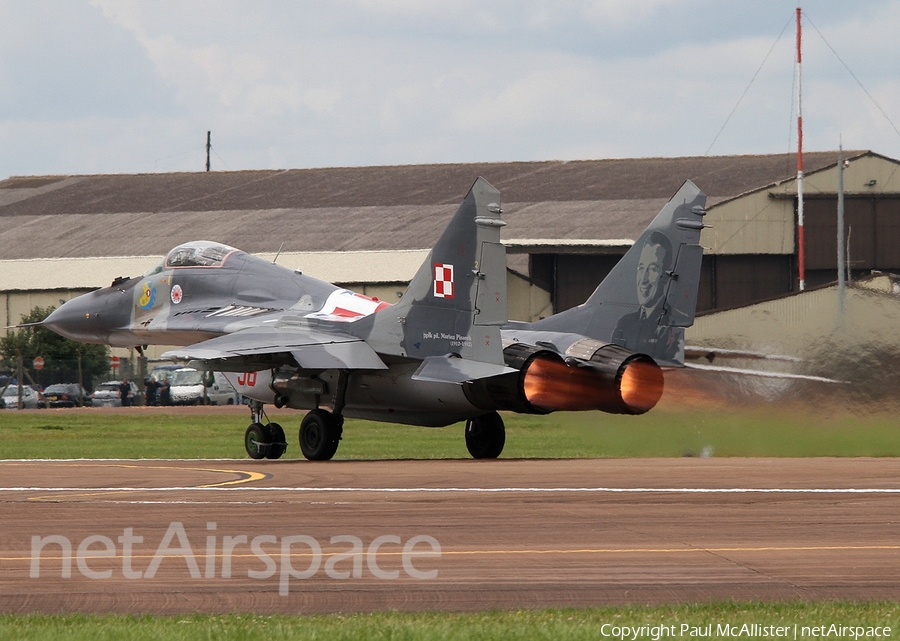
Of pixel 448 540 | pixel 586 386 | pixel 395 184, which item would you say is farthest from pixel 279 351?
pixel 395 184

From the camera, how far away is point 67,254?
66938mm

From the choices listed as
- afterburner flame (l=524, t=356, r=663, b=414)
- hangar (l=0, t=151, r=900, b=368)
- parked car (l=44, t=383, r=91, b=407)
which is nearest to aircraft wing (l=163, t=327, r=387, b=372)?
afterburner flame (l=524, t=356, r=663, b=414)

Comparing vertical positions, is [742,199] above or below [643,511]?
above

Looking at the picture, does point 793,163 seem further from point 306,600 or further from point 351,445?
point 306,600

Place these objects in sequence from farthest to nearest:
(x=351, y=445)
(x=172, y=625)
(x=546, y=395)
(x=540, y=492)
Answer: (x=351, y=445), (x=546, y=395), (x=540, y=492), (x=172, y=625)

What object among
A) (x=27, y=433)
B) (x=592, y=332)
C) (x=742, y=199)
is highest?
(x=742, y=199)

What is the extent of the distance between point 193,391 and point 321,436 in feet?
113

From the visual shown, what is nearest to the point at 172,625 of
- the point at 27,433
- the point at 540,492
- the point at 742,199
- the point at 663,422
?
the point at 540,492

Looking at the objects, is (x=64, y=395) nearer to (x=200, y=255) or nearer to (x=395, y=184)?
(x=395, y=184)

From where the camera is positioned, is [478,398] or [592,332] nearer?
[478,398]

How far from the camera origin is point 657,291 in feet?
79.8

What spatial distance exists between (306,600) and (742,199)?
156 ft

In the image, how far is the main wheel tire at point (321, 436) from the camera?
23938 mm

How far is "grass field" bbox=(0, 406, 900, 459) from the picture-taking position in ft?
74.7
